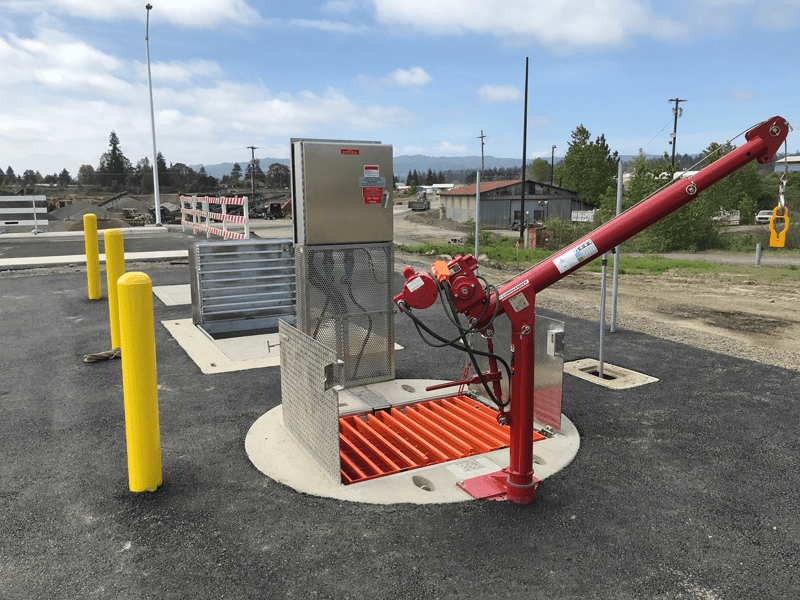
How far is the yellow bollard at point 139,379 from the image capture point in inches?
161

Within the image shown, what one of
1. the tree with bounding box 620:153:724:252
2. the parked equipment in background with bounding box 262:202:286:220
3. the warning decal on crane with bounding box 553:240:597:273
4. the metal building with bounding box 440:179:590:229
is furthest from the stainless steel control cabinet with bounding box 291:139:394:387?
the parked equipment in background with bounding box 262:202:286:220

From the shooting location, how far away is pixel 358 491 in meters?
4.34

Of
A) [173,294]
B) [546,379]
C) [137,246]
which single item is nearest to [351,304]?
[546,379]

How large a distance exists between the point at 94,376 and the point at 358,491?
4079 mm

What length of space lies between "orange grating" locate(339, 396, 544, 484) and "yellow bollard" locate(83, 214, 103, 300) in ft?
24.2

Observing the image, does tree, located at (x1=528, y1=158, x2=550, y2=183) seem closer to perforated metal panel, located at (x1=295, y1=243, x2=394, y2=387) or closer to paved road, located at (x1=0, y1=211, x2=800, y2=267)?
paved road, located at (x1=0, y1=211, x2=800, y2=267)

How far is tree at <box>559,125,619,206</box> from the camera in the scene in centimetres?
5119

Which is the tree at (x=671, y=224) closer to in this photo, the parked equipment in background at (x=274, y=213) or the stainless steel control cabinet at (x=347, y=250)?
the stainless steel control cabinet at (x=347, y=250)

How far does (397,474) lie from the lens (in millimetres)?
4637

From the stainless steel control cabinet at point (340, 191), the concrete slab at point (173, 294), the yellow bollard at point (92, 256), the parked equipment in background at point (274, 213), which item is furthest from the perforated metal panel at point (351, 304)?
the parked equipment in background at point (274, 213)

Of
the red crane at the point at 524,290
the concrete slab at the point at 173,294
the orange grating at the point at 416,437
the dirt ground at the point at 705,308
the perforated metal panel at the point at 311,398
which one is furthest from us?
the concrete slab at the point at 173,294

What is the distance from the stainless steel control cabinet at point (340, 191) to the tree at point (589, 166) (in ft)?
156

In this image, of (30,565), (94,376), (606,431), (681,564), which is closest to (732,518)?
(681,564)

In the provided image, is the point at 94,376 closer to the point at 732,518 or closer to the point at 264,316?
the point at 264,316
